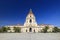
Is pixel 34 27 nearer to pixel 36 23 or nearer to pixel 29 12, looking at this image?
pixel 36 23

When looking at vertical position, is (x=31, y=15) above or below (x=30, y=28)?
above

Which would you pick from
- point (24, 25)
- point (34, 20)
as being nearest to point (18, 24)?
point (24, 25)

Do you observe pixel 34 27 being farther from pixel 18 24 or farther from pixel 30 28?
pixel 18 24

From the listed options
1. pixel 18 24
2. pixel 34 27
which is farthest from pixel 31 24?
pixel 18 24

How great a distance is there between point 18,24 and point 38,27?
28.4ft

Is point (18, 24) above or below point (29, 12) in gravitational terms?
below

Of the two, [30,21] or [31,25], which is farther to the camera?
[30,21]

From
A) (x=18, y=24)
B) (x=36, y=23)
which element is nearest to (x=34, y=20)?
(x=36, y=23)

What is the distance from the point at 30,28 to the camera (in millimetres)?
64375

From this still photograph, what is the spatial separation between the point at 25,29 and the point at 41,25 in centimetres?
670

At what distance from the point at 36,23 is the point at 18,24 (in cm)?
771

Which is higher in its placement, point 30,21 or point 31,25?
point 30,21

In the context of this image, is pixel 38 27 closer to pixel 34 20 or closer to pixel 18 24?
pixel 34 20

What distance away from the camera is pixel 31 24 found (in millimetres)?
63812
